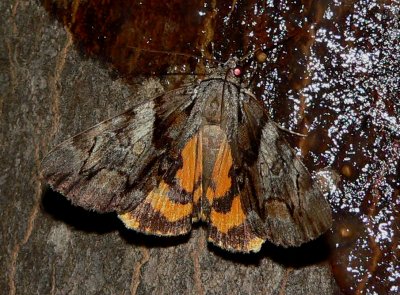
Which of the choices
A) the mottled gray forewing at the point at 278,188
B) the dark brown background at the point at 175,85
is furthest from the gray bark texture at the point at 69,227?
the mottled gray forewing at the point at 278,188

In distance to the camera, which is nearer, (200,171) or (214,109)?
(200,171)

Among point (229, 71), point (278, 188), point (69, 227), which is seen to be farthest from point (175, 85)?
point (69, 227)

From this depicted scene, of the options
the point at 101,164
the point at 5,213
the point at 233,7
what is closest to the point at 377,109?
the point at 233,7

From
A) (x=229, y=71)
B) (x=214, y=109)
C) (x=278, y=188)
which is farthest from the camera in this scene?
(x=214, y=109)

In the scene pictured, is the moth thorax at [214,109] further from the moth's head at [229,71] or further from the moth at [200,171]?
the moth's head at [229,71]

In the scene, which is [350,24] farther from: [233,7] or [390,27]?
[233,7]

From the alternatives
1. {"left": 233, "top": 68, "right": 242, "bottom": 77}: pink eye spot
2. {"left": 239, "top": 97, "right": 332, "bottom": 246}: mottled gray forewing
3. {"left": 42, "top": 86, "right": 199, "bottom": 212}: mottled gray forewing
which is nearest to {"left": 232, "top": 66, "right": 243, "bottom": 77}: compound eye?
{"left": 233, "top": 68, "right": 242, "bottom": 77}: pink eye spot

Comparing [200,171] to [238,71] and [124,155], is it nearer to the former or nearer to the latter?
[124,155]

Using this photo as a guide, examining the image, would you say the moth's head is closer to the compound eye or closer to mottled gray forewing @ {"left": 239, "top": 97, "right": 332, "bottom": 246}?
the compound eye
